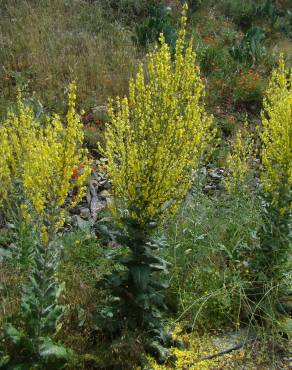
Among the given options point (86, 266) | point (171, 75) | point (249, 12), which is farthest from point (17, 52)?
point (249, 12)

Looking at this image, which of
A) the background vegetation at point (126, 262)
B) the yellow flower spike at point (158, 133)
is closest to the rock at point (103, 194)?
the background vegetation at point (126, 262)

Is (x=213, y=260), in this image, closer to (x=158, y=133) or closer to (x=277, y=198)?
(x=277, y=198)

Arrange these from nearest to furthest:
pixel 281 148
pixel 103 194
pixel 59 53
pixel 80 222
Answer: pixel 281 148
pixel 80 222
pixel 103 194
pixel 59 53

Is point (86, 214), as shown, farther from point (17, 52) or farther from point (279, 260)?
point (17, 52)

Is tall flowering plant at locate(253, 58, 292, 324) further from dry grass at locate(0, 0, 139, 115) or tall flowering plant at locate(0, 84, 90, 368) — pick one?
dry grass at locate(0, 0, 139, 115)

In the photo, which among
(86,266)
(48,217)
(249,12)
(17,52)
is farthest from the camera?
(249,12)

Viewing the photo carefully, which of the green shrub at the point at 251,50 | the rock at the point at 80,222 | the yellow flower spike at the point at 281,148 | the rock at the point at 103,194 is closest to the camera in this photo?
the yellow flower spike at the point at 281,148

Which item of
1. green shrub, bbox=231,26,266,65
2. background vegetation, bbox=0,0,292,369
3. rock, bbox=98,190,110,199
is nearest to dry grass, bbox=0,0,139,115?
background vegetation, bbox=0,0,292,369

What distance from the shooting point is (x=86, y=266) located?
4.11 metres

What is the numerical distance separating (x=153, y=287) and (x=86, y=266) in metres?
1.08

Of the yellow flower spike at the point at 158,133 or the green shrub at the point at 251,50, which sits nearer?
the yellow flower spike at the point at 158,133

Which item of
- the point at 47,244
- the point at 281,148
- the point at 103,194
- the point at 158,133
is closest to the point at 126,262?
the point at 47,244

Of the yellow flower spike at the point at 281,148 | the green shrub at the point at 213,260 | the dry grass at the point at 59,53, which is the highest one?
the yellow flower spike at the point at 281,148

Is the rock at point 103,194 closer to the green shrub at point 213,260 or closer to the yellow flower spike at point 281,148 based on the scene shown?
the green shrub at point 213,260
